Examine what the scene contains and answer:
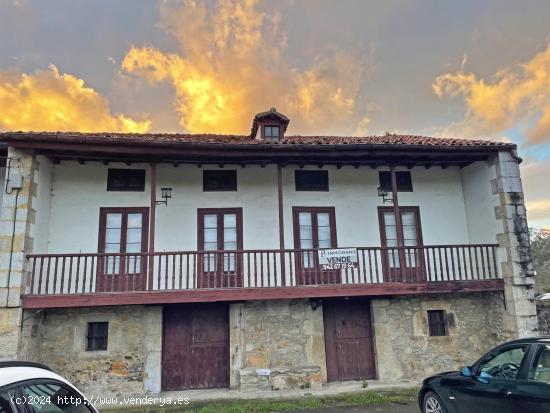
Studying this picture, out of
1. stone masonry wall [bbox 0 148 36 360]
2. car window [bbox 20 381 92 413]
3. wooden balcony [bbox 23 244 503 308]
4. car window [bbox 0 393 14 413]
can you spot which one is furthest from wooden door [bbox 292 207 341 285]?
car window [bbox 0 393 14 413]

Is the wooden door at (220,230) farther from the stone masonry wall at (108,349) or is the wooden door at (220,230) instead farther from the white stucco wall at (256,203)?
the stone masonry wall at (108,349)

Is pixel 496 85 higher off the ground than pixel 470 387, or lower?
higher

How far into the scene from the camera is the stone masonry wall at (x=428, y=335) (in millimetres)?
9364

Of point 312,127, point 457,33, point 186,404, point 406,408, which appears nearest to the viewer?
point 406,408

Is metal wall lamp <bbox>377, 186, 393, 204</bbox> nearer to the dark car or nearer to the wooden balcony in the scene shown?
the wooden balcony

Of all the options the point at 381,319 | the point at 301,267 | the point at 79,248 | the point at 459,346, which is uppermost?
the point at 79,248

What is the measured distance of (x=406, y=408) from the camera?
7164 mm

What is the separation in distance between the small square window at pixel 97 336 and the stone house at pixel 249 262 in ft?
0.10

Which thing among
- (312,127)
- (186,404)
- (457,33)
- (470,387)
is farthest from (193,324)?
(457,33)

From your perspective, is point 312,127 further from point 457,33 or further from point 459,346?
point 459,346

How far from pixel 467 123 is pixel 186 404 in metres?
13.2

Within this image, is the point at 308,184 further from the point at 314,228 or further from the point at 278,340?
the point at 278,340

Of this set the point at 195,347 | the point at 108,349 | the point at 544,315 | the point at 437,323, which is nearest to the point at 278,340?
the point at 195,347

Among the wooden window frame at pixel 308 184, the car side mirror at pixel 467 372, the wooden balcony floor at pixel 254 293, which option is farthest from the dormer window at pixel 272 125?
the car side mirror at pixel 467 372
